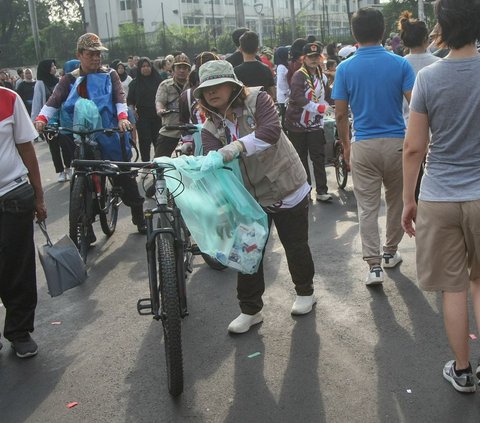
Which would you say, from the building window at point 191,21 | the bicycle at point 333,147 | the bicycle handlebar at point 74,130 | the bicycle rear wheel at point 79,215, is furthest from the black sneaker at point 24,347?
the building window at point 191,21

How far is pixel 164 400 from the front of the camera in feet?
11.7

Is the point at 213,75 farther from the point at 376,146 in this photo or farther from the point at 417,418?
the point at 417,418

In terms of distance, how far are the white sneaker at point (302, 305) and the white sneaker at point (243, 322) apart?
0.28m

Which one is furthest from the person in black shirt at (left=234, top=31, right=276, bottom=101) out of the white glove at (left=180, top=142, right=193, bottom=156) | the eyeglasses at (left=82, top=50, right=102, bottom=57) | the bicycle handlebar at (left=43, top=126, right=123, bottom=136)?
the white glove at (left=180, top=142, right=193, bottom=156)

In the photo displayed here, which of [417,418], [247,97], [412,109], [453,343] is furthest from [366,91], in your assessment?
[417,418]

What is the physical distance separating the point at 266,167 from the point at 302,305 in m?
1.10

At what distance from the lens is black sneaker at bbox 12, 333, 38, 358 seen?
4.24 metres

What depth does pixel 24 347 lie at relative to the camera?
425 cm

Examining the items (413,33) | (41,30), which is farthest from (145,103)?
(41,30)

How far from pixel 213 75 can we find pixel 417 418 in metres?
2.18

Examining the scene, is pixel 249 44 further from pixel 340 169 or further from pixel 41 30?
pixel 41 30

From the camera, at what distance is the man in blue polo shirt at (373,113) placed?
4.73 m

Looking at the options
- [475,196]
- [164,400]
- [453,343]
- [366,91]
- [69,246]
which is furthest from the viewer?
[366,91]

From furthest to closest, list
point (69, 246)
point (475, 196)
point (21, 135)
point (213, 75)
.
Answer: point (69, 246)
point (21, 135)
point (213, 75)
point (475, 196)
